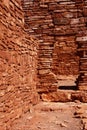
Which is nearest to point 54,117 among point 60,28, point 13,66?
point 13,66

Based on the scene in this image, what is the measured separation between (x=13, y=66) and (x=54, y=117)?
1484 mm

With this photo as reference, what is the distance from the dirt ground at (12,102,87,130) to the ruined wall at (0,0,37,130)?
0.67 ft

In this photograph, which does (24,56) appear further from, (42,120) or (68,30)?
(68,30)

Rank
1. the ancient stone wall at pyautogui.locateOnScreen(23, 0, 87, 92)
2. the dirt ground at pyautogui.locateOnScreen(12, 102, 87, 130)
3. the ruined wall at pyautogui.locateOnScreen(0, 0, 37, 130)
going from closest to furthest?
the ruined wall at pyautogui.locateOnScreen(0, 0, 37, 130), the dirt ground at pyautogui.locateOnScreen(12, 102, 87, 130), the ancient stone wall at pyautogui.locateOnScreen(23, 0, 87, 92)

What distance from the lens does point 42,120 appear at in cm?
Answer: 603

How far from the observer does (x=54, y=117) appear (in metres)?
6.37

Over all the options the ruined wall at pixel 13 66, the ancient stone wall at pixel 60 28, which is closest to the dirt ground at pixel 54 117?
the ruined wall at pixel 13 66

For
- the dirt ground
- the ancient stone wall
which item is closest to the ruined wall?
the dirt ground

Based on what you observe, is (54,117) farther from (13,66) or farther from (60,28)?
(60,28)

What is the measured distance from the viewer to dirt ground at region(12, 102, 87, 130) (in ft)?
18.0

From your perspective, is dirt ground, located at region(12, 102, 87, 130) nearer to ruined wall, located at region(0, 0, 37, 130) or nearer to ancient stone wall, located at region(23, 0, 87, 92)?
ruined wall, located at region(0, 0, 37, 130)

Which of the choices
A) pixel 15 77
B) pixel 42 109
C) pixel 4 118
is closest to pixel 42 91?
pixel 42 109

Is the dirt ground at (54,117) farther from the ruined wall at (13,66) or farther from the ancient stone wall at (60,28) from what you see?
the ancient stone wall at (60,28)

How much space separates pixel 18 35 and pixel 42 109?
2000mm
